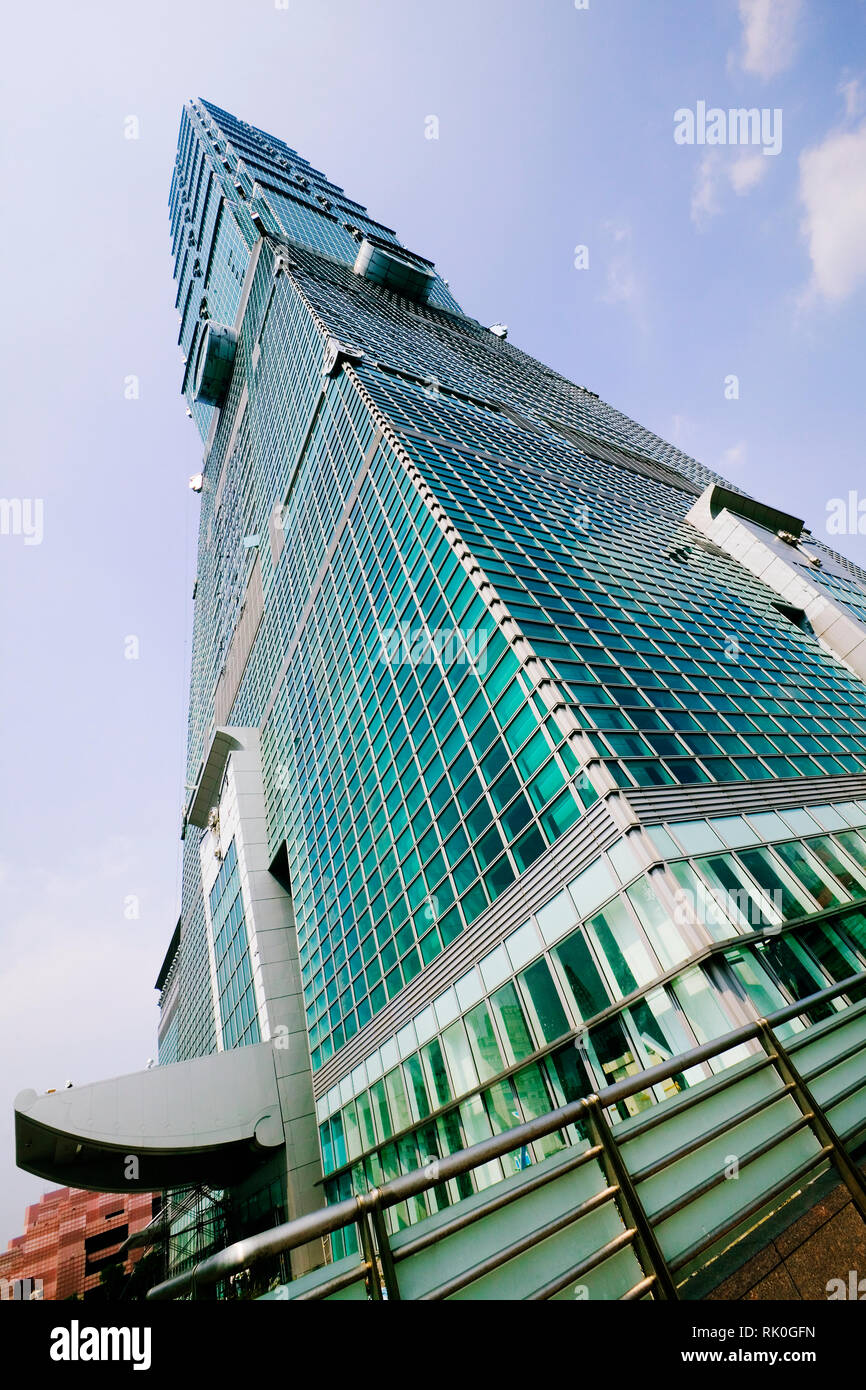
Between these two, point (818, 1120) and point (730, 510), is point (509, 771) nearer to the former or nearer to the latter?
point (818, 1120)

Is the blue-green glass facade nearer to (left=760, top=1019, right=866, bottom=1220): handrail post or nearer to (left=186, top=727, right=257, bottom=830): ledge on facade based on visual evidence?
(left=186, top=727, right=257, bottom=830): ledge on facade

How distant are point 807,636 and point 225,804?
115 ft

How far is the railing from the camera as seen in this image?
106 inches

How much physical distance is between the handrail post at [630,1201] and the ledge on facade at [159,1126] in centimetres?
2672

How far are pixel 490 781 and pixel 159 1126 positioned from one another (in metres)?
19.9

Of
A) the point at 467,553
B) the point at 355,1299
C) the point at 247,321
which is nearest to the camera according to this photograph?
the point at 355,1299

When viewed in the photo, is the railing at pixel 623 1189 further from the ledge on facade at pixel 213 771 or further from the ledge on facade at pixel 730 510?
the ledge on facade at pixel 730 510

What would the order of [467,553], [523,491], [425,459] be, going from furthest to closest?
[523,491], [425,459], [467,553]

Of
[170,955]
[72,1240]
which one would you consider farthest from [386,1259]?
[72,1240]

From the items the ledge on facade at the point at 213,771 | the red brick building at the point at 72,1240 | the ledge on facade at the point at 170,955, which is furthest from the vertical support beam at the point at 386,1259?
the red brick building at the point at 72,1240

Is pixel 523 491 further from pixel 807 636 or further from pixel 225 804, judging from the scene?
pixel 225 804

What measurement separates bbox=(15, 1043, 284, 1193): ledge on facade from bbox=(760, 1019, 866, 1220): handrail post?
2681 cm

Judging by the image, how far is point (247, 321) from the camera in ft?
243
